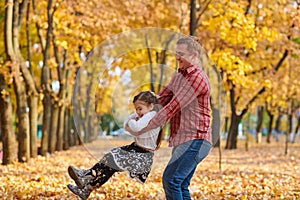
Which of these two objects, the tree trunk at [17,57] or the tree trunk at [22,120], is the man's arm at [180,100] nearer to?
the tree trunk at [17,57]

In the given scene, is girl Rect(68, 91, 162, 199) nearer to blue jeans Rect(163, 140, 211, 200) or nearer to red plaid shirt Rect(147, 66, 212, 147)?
red plaid shirt Rect(147, 66, 212, 147)

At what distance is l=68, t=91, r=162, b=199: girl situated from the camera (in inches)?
237

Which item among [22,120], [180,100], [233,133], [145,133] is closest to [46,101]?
[22,120]

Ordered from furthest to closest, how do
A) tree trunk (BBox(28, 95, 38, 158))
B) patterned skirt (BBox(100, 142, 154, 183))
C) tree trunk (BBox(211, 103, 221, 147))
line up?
tree trunk (BBox(28, 95, 38, 158)) → tree trunk (BBox(211, 103, 221, 147)) → patterned skirt (BBox(100, 142, 154, 183))

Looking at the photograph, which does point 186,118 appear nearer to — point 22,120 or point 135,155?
point 135,155

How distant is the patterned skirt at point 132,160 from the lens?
20.8 feet

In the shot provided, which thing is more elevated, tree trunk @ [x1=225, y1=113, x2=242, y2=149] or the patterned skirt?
the patterned skirt

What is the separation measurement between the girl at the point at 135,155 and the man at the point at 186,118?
5.5 inches

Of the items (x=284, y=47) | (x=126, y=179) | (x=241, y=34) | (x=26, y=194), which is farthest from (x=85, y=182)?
(x=284, y=47)

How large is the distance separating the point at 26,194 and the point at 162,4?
1733 cm

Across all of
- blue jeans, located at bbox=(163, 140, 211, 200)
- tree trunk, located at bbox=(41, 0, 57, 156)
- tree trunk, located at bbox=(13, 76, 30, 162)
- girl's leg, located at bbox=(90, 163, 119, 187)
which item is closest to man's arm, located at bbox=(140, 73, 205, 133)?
blue jeans, located at bbox=(163, 140, 211, 200)

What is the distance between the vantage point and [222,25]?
16391 mm

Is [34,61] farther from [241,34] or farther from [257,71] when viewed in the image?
[241,34]

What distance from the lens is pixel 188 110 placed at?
5.93m
